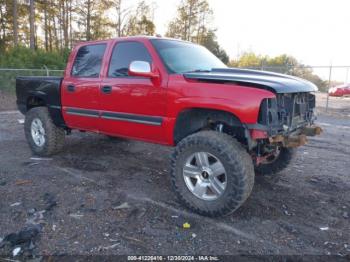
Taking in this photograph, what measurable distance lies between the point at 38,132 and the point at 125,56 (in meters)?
2.59

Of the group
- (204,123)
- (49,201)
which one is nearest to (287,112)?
(204,123)

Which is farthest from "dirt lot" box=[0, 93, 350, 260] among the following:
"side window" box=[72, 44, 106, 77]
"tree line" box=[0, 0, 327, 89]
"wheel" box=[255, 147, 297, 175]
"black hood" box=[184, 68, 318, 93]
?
"tree line" box=[0, 0, 327, 89]

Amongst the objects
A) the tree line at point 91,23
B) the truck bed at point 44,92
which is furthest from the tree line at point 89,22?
the truck bed at point 44,92

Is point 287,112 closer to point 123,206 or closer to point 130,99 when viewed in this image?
point 130,99

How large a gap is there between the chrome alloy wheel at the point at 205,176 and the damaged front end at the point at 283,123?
497 millimetres

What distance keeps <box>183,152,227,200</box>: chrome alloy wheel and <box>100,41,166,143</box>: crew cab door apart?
27.3 inches

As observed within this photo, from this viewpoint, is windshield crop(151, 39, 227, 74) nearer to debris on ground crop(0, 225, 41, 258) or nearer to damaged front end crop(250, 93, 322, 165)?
damaged front end crop(250, 93, 322, 165)

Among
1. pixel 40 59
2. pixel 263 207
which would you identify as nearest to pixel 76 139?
pixel 263 207

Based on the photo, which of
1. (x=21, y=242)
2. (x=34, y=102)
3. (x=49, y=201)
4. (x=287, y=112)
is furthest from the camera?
(x=34, y=102)

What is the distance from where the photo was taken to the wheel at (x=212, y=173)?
3.42 metres

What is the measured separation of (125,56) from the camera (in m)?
4.61

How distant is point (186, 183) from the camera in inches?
150

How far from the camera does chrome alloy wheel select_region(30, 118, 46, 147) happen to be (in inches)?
233

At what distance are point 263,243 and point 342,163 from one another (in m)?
3.62
